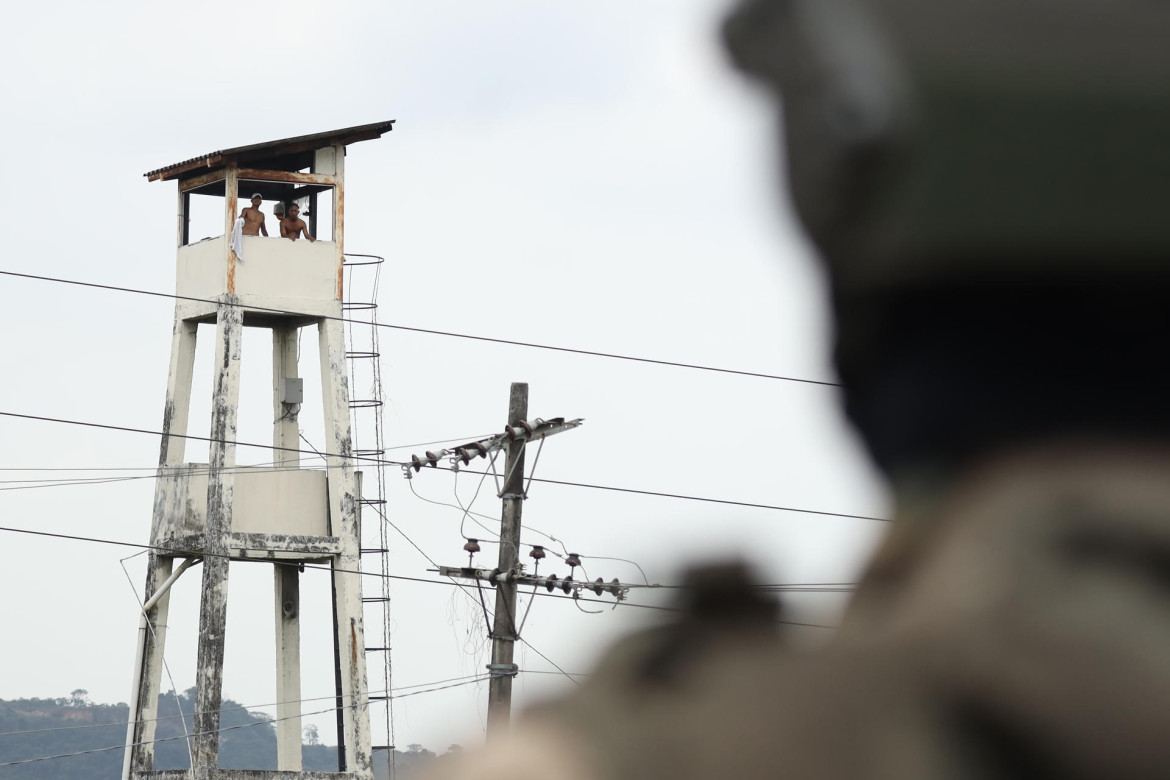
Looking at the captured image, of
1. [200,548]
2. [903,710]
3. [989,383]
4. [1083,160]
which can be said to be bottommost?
[903,710]

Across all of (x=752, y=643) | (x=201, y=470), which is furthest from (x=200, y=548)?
(x=752, y=643)

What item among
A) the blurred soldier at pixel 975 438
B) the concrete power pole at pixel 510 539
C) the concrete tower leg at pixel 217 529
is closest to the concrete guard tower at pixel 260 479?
the concrete tower leg at pixel 217 529

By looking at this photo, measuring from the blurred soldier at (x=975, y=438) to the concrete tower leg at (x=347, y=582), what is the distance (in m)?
22.6

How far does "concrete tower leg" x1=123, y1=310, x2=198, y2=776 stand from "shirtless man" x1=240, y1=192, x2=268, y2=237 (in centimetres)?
146

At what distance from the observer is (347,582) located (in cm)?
2375

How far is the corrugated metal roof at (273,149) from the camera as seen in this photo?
23.8m

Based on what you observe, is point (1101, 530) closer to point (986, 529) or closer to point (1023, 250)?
point (986, 529)

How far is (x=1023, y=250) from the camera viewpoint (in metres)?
1.06

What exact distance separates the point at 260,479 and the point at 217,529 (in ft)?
3.80

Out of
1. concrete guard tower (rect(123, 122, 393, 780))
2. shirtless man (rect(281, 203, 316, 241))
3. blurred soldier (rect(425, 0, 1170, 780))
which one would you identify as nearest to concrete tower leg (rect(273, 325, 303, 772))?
concrete guard tower (rect(123, 122, 393, 780))

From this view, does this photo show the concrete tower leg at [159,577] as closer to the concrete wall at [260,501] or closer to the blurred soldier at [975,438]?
the concrete wall at [260,501]

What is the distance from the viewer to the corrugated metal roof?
77.9 ft

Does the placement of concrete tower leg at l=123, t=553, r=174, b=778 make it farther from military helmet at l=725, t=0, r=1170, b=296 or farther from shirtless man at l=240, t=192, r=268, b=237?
military helmet at l=725, t=0, r=1170, b=296

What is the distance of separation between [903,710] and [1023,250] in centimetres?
28
